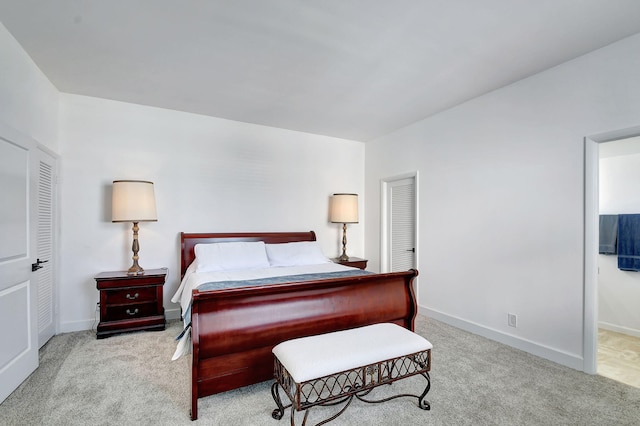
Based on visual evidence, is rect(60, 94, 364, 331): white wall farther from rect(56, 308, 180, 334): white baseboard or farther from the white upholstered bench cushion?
the white upholstered bench cushion

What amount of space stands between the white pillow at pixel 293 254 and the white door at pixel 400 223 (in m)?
1.26

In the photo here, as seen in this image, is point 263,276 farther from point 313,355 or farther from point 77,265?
point 77,265

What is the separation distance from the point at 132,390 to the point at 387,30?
3.26m

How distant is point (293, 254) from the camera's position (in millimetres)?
3918

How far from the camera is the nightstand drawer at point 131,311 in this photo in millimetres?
3213

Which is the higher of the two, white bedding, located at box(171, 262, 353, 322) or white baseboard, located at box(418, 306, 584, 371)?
white bedding, located at box(171, 262, 353, 322)

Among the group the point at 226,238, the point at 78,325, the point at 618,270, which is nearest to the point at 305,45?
the point at 226,238

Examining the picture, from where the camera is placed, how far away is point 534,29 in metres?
2.16

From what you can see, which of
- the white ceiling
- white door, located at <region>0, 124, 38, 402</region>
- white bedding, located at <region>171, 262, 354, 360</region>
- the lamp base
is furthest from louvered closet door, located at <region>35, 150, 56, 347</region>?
white bedding, located at <region>171, 262, 354, 360</region>

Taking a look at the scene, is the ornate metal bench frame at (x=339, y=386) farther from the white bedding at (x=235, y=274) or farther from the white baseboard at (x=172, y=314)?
the white baseboard at (x=172, y=314)

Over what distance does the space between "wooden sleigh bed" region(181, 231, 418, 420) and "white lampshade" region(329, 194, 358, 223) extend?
6.54ft

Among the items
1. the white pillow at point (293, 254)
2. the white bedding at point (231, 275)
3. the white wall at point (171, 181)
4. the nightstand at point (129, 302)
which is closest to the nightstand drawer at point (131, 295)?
the nightstand at point (129, 302)

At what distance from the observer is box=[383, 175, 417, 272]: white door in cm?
432

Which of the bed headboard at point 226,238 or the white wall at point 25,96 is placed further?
the bed headboard at point 226,238
